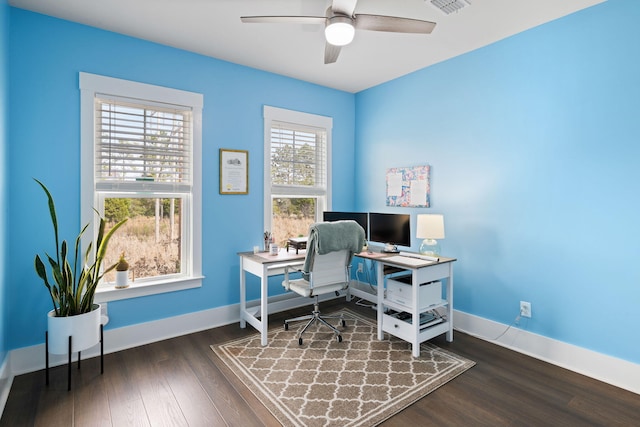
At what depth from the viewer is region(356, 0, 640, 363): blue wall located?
230 centimetres

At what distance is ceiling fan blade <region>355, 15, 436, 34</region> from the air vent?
0.33 meters

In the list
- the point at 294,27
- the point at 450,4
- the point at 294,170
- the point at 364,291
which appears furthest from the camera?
the point at 364,291

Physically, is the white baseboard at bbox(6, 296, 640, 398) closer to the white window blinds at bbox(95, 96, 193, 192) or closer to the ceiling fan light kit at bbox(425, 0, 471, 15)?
the white window blinds at bbox(95, 96, 193, 192)

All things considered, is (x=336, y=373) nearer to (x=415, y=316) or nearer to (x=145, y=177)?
(x=415, y=316)

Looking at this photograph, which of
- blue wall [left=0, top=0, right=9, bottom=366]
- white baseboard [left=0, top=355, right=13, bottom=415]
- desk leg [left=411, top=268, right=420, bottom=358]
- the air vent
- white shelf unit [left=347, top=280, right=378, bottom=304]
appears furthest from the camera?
white shelf unit [left=347, top=280, right=378, bottom=304]

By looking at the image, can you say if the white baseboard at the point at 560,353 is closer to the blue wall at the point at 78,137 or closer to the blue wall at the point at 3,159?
the blue wall at the point at 78,137

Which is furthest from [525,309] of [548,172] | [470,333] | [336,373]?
[336,373]

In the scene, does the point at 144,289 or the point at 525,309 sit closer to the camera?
the point at 525,309

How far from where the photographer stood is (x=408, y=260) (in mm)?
2902

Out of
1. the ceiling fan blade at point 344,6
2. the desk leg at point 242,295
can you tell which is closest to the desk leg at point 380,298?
the desk leg at point 242,295

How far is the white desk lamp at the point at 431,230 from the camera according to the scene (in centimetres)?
303

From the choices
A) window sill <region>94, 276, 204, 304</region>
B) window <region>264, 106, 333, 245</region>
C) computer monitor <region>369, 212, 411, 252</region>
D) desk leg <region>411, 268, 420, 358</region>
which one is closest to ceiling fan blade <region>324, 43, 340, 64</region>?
window <region>264, 106, 333, 245</region>

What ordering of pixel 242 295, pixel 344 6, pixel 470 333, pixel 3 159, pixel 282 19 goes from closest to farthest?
pixel 344 6 → pixel 282 19 → pixel 3 159 → pixel 470 333 → pixel 242 295

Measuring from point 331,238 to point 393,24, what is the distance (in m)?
1.65
